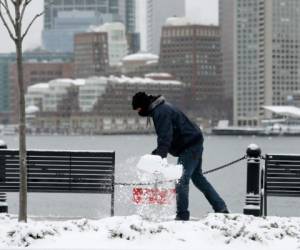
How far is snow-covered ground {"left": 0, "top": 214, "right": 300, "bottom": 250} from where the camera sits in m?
8.21

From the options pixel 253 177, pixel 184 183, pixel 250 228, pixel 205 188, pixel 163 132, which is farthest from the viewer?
pixel 253 177

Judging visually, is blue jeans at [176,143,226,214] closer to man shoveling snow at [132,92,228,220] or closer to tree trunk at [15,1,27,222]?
man shoveling snow at [132,92,228,220]

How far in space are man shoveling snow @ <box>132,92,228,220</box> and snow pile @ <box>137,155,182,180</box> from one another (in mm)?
256

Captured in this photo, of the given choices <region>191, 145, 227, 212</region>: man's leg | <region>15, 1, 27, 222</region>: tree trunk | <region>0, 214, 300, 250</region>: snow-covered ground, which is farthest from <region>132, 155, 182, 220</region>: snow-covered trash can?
<region>15, 1, 27, 222</region>: tree trunk

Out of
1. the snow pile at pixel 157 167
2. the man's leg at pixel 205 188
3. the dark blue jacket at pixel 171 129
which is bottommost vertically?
the man's leg at pixel 205 188

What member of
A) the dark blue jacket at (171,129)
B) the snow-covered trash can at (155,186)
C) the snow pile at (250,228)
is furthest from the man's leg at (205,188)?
the snow pile at (250,228)

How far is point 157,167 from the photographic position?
9789 mm

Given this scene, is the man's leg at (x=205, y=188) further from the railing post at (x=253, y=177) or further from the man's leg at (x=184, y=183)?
the railing post at (x=253, y=177)

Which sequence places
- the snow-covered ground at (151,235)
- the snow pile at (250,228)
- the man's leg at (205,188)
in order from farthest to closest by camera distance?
the man's leg at (205,188) → the snow pile at (250,228) → the snow-covered ground at (151,235)

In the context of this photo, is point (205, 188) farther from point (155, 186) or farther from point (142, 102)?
point (142, 102)

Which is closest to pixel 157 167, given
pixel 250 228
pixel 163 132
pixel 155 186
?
pixel 155 186

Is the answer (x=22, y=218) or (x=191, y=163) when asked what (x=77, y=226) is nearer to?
(x=22, y=218)

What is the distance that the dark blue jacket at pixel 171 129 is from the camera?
395 inches

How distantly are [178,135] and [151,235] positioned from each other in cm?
229
